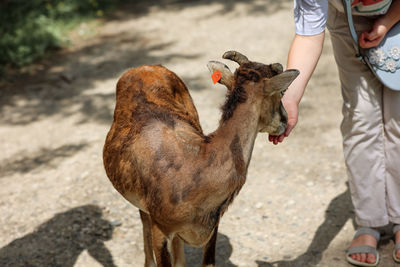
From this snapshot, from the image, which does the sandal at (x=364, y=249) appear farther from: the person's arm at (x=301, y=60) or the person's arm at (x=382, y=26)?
the person's arm at (x=382, y=26)

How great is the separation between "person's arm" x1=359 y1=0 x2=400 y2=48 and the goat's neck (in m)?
1.08

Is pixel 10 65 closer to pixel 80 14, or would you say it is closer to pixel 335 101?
pixel 80 14

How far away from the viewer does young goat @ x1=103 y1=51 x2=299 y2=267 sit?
283cm

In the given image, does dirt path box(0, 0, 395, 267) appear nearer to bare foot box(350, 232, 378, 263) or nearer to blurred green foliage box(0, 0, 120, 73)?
bare foot box(350, 232, 378, 263)

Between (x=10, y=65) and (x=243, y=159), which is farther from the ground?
(x=243, y=159)

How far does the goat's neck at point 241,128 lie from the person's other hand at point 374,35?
42.2 inches

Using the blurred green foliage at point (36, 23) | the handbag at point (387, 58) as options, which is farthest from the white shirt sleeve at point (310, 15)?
the blurred green foliage at point (36, 23)

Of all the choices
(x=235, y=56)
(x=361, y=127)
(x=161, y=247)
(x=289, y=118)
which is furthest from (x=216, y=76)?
(x=361, y=127)

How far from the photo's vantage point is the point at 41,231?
181 inches

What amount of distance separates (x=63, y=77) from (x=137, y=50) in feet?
5.28

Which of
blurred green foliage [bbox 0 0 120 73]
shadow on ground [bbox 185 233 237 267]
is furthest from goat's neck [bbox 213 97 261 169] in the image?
blurred green foliage [bbox 0 0 120 73]

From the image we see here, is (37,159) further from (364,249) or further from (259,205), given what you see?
(364,249)

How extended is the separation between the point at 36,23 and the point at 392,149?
25.8 ft

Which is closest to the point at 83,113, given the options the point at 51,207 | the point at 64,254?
the point at 51,207
